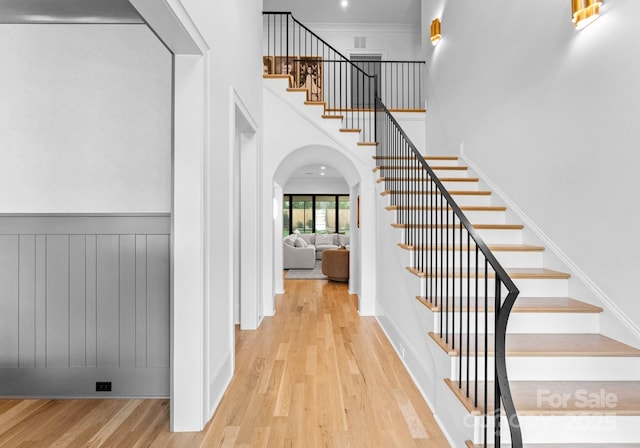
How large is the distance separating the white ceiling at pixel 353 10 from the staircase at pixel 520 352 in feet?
17.6

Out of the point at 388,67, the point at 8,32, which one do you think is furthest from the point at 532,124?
the point at 388,67

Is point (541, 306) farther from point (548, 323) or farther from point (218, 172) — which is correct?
point (218, 172)

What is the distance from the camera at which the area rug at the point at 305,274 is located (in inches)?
341

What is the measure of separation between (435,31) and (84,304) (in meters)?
5.68

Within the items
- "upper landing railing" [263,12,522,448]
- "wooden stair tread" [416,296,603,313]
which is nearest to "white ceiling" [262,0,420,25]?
"upper landing railing" [263,12,522,448]

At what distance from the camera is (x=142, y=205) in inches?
108

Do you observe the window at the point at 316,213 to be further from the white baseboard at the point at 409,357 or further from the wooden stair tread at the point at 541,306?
the wooden stair tread at the point at 541,306

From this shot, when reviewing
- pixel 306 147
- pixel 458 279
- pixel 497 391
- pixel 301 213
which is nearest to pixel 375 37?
pixel 306 147

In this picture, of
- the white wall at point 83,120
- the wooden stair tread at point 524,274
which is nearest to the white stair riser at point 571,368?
the wooden stair tread at point 524,274

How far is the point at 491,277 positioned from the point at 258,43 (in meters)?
3.93

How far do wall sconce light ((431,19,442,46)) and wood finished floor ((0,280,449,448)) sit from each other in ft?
15.0

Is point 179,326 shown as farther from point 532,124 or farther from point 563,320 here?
point 532,124

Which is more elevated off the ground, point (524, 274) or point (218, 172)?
point (218, 172)

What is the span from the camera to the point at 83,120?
2.73m
